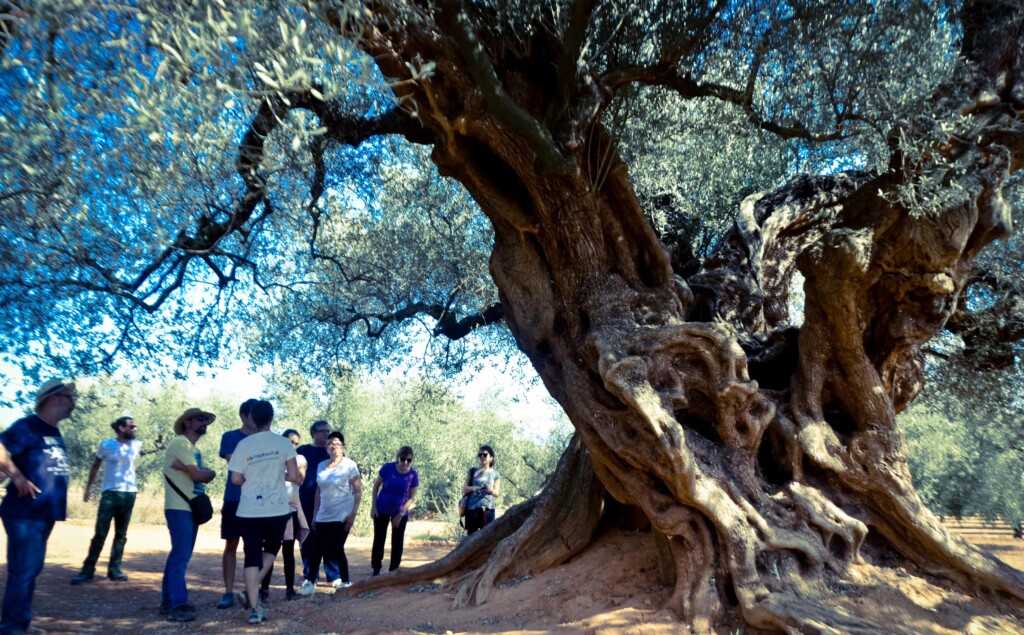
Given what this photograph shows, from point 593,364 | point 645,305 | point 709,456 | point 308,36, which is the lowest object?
point 709,456

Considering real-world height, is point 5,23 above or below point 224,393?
below

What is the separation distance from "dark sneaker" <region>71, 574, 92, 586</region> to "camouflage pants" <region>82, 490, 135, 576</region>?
0.10 ft

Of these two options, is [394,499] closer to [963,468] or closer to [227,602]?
[227,602]

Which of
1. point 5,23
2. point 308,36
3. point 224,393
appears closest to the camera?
point 5,23

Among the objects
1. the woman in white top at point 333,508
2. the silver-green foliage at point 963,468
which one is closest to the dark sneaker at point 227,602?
the woman in white top at point 333,508

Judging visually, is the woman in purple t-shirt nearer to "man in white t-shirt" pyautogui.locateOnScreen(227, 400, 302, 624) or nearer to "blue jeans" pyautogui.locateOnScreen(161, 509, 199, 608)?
"man in white t-shirt" pyautogui.locateOnScreen(227, 400, 302, 624)

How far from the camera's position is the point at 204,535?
51.7 feet

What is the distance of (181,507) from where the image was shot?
6211 millimetres

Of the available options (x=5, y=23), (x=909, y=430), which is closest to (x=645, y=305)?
(x=5, y=23)

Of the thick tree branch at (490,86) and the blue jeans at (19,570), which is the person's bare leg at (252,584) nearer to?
the blue jeans at (19,570)

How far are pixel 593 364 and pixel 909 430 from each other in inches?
751

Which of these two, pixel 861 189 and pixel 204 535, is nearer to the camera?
pixel 861 189

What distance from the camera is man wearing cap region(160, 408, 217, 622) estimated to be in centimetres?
600

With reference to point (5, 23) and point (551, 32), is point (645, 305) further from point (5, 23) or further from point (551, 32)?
point (5, 23)
